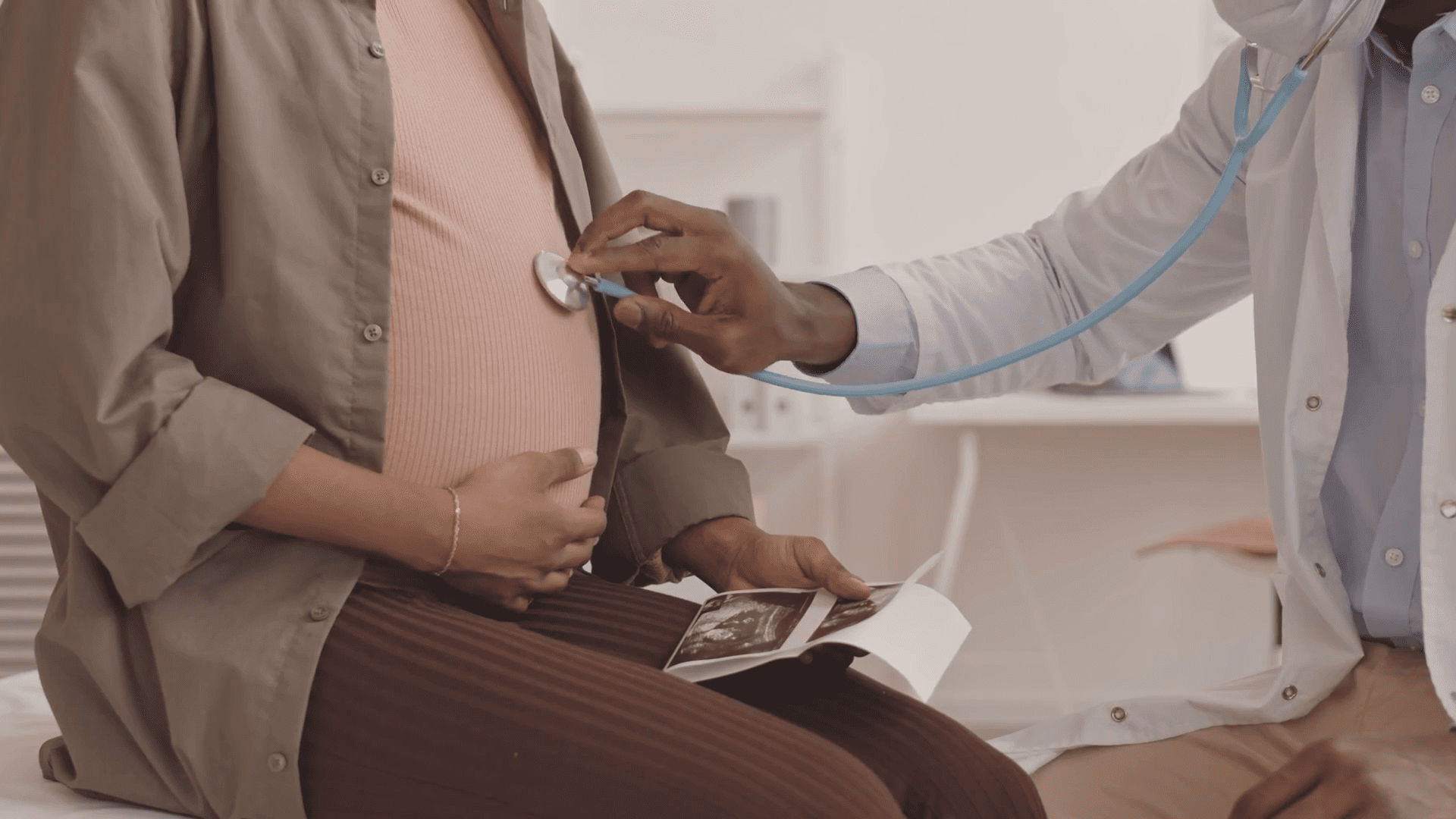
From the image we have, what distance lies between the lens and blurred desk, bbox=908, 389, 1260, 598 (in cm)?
248

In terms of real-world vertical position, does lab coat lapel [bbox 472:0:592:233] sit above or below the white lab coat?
above

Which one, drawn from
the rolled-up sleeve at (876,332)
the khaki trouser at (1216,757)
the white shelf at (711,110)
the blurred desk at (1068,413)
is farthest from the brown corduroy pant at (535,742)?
the white shelf at (711,110)

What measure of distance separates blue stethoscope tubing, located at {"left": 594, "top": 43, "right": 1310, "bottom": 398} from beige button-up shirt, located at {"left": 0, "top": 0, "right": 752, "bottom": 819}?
0.26m

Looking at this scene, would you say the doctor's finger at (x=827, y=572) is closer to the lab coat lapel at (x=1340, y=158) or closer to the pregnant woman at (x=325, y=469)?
the pregnant woman at (x=325, y=469)

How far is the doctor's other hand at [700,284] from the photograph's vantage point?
1.00m

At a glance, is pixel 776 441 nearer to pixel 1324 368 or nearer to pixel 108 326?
pixel 1324 368

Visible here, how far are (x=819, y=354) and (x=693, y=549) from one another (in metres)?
0.25

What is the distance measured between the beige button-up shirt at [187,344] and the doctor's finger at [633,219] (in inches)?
7.5

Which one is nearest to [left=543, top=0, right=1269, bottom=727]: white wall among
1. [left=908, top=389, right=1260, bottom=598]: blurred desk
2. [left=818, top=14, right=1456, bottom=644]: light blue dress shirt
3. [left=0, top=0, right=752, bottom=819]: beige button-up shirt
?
[left=908, top=389, right=1260, bottom=598]: blurred desk

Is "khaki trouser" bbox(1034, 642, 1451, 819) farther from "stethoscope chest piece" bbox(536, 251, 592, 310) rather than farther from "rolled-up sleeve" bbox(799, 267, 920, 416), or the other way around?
"stethoscope chest piece" bbox(536, 251, 592, 310)

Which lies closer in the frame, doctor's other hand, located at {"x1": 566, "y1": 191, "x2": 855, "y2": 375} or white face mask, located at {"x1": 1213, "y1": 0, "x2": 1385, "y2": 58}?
white face mask, located at {"x1": 1213, "y1": 0, "x2": 1385, "y2": 58}

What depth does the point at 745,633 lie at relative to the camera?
92cm

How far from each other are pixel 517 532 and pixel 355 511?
0.12 metres

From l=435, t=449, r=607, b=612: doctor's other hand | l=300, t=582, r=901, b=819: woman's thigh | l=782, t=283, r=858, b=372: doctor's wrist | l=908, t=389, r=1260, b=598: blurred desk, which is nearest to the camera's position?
l=300, t=582, r=901, b=819: woman's thigh
